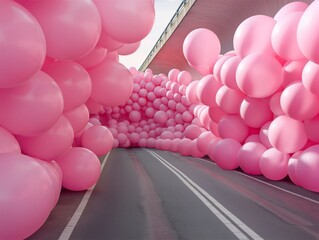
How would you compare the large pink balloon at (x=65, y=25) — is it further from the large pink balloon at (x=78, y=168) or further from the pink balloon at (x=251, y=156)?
the pink balloon at (x=251, y=156)

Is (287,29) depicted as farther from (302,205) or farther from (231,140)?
(231,140)

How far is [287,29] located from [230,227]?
506cm

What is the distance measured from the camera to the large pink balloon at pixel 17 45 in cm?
434

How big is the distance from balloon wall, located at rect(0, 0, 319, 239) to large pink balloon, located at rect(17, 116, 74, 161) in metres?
0.02

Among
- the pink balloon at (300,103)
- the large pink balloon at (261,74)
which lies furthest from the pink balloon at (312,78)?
the large pink balloon at (261,74)

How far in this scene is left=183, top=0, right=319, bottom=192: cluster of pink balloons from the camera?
356 inches

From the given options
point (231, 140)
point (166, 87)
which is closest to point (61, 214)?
point (231, 140)

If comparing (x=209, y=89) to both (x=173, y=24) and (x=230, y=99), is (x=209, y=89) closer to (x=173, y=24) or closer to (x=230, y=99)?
(x=230, y=99)

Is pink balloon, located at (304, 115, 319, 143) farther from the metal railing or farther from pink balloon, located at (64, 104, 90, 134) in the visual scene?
the metal railing

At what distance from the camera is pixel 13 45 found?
4359 millimetres

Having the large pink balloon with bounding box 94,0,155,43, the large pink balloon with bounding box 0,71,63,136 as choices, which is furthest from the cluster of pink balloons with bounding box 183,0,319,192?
the large pink balloon with bounding box 0,71,63,136

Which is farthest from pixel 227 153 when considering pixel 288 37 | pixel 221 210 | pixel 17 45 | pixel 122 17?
pixel 17 45

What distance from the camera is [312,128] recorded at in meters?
9.47

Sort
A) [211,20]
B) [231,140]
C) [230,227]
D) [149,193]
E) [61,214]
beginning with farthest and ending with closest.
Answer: [211,20]
[231,140]
[149,193]
[61,214]
[230,227]
